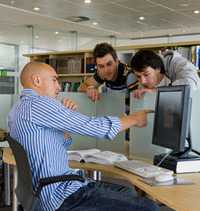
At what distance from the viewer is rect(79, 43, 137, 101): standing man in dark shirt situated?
3.17 metres

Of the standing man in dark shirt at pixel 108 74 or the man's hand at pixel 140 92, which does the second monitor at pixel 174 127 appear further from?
the standing man in dark shirt at pixel 108 74

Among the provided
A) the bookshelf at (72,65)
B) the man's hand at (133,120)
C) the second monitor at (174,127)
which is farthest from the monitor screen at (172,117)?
the bookshelf at (72,65)

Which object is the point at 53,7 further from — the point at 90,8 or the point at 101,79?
the point at 101,79

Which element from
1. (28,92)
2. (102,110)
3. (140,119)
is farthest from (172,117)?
(102,110)

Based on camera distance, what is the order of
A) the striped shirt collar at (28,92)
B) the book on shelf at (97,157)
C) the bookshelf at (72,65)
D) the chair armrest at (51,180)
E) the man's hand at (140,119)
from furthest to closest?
the bookshelf at (72,65) → the book on shelf at (97,157) → the man's hand at (140,119) → the striped shirt collar at (28,92) → the chair armrest at (51,180)

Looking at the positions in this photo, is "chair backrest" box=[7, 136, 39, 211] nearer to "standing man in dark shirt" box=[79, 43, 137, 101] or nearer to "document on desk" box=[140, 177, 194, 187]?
"document on desk" box=[140, 177, 194, 187]

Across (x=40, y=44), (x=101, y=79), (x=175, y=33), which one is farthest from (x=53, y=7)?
(x=101, y=79)

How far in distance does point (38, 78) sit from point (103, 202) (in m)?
0.71

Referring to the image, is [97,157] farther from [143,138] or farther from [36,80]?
[36,80]

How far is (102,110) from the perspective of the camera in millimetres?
3582

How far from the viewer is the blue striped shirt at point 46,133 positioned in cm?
190

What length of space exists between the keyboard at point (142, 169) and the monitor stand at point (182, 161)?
73 mm

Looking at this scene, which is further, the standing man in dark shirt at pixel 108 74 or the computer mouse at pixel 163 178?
the standing man in dark shirt at pixel 108 74

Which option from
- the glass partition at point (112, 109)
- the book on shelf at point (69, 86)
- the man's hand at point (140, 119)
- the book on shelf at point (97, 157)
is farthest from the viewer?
the book on shelf at point (69, 86)
